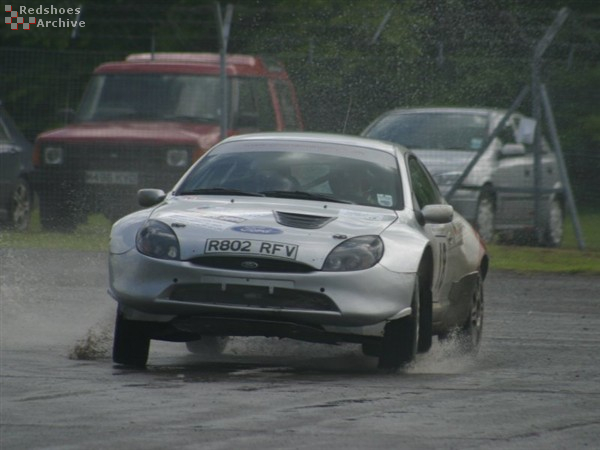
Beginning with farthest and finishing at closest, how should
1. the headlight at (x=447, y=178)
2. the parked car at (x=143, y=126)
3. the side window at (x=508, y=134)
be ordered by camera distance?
1. the parked car at (x=143, y=126)
2. the side window at (x=508, y=134)
3. the headlight at (x=447, y=178)

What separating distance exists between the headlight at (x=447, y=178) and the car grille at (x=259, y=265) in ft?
36.3

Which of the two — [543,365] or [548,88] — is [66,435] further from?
[548,88]

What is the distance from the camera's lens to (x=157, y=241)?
9320mm

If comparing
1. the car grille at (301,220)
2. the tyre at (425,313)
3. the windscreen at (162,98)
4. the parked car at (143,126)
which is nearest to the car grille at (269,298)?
the car grille at (301,220)

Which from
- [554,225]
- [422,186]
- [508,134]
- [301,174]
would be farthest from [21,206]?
[301,174]

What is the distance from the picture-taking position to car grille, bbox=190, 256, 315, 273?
905 cm

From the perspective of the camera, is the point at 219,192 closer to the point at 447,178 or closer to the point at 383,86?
the point at 447,178

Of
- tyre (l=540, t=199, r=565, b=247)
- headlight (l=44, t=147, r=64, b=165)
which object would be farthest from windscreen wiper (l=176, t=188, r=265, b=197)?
headlight (l=44, t=147, r=64, b=165)

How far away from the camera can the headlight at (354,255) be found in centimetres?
912

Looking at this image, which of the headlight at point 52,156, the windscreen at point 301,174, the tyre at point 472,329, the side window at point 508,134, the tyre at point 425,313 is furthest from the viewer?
the headlight at point 52,156

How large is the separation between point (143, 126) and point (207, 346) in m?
9.93

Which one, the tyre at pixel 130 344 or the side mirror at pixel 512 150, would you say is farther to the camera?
the side mirror at pixel 512 150

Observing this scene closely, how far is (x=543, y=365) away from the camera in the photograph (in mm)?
10258

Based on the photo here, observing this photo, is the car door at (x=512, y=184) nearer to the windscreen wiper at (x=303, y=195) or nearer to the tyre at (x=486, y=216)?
the tyre at (x=486, y=216)
